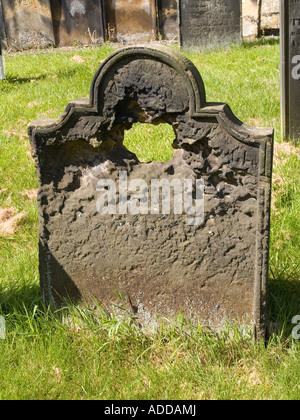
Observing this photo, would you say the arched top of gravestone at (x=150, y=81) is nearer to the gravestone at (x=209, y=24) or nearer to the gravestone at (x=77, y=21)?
the gravestone at (x=209, y=24)

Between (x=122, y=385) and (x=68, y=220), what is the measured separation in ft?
3.23

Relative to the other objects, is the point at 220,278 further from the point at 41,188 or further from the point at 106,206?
the point at 41,188

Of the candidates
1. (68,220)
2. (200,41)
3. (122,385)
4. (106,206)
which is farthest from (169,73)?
(200,41)

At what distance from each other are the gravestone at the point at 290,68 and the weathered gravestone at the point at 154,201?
9.16 feet

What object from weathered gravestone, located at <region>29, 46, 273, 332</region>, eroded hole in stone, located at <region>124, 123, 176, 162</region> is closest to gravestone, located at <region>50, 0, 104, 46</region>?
eroded hole in stone, located at <region>124, 123, 176, 162</region>

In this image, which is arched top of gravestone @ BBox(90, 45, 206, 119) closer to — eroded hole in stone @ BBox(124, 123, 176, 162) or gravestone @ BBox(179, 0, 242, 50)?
eroded hole in stone @ BBox(124, 123, 176, 162)

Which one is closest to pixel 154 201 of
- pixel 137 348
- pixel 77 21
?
pixel 137 348

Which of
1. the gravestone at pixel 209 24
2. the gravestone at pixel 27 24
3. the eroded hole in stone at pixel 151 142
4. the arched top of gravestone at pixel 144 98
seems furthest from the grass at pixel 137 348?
the gravestone at pixel 27 24

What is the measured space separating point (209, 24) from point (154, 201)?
7193mm

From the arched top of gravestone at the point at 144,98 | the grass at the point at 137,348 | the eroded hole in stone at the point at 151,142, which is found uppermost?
the arched top of gravestone at the point at 144,98

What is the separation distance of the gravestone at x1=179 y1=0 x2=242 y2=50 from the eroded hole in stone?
12.6ft

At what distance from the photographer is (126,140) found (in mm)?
6051

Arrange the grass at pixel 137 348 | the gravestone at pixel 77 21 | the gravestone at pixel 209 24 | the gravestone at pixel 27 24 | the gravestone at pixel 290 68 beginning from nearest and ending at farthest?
the grass at pixel 137 348, the gravestone at pixel 290 68, the gravestone at pixel 209 24, the gravestone at pixel 77 21, the gravestone at pixel 27 24

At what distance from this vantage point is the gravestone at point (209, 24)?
→ 9.48 metres
